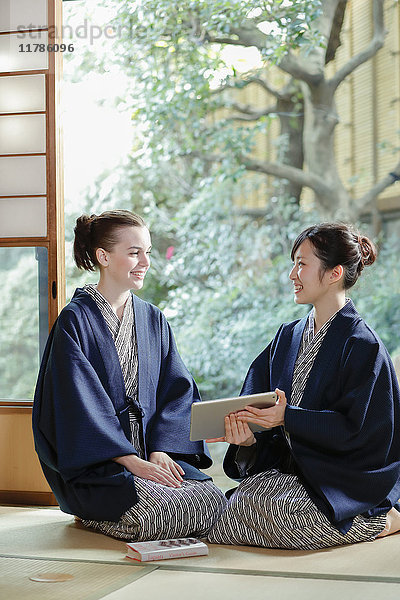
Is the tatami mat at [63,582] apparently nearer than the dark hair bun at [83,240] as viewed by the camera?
Yes

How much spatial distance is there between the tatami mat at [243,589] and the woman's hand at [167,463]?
0.67 meters

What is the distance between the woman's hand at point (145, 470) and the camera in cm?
293

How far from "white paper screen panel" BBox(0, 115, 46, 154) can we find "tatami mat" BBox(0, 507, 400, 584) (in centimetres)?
187

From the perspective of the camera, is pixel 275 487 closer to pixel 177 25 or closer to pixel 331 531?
pixel 331 531

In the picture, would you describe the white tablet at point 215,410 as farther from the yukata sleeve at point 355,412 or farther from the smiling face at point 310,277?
the smiling face at point 310,277

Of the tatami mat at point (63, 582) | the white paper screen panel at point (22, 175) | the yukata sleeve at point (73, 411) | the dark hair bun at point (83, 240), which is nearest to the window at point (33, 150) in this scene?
the white paper screen panel at point (22, 175)

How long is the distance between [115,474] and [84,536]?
29 centimetres

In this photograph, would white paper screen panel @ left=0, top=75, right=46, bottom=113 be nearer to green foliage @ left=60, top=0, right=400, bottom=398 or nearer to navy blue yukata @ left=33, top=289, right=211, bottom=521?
navy blue yukata @ left=33, top=289, right=211, bottom=521

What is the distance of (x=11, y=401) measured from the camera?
Answer: 389 cm

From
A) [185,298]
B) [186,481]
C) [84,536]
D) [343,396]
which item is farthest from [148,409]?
[185,298]

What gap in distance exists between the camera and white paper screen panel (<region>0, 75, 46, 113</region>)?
3.94 meters

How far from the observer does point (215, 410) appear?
280cm

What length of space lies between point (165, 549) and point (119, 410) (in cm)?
67

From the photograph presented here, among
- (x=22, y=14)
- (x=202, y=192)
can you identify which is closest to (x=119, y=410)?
(x=22, y=14)
